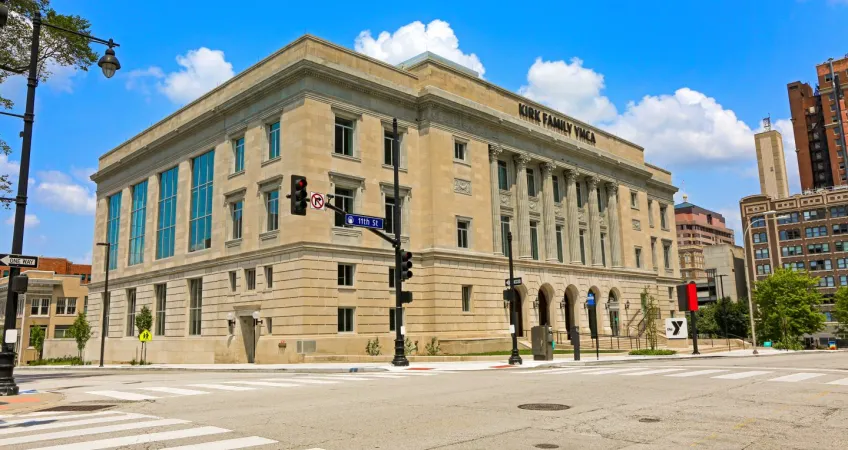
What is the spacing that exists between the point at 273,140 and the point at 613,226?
1287 inches

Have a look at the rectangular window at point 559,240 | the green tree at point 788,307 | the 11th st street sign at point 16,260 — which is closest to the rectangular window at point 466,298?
the rectangular window at point 559,240

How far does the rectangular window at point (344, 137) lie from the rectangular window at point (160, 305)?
18798mm

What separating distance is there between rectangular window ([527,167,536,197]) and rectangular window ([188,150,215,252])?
2369 cm

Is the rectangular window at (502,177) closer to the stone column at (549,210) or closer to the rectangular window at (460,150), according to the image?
the stone column at (549,210)

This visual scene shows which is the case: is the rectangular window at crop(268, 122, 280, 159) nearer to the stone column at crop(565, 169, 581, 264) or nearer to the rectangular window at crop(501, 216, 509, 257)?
the rectangular window at crop(501, 216, 509, 257)

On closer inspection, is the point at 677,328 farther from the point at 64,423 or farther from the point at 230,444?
the point at 64,423

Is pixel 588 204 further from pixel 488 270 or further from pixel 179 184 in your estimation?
pixel 179 184

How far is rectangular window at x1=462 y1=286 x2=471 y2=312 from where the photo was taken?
4256cm

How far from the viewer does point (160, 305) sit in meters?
48.3

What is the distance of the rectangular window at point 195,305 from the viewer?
43.6 m

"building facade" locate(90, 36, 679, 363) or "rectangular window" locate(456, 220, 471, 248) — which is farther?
"rectangular window" locate(456, 220, 471, 248)

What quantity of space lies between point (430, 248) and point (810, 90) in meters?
141

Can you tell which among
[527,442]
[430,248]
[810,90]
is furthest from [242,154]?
[810,90]

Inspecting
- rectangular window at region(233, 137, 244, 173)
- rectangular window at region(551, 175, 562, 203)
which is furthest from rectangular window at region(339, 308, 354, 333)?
rectangular window at region(551, 175, 562, 203)
